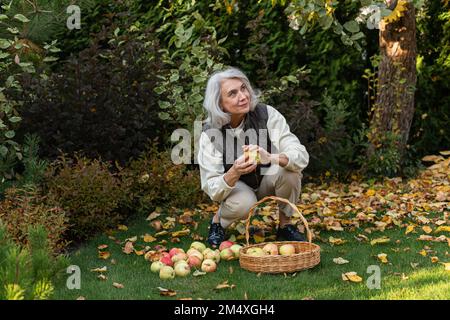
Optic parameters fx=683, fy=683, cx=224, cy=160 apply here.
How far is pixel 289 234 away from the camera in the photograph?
13.8ft

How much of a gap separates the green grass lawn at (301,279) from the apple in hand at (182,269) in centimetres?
3

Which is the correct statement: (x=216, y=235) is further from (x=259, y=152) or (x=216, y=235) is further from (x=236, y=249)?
(x=259, y=152)

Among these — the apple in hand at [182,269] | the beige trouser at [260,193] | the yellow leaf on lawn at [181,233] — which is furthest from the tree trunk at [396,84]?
the apple in hand at [182,269]

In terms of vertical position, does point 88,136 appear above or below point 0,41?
below

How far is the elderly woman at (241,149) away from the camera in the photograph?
4.01 m

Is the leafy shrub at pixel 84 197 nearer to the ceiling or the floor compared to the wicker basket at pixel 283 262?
nearer to the ceiling

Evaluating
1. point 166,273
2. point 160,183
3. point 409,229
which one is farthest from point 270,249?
point 160,183

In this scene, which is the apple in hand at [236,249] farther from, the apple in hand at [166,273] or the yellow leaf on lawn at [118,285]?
the yellow leaf on lawn at [118,285]
